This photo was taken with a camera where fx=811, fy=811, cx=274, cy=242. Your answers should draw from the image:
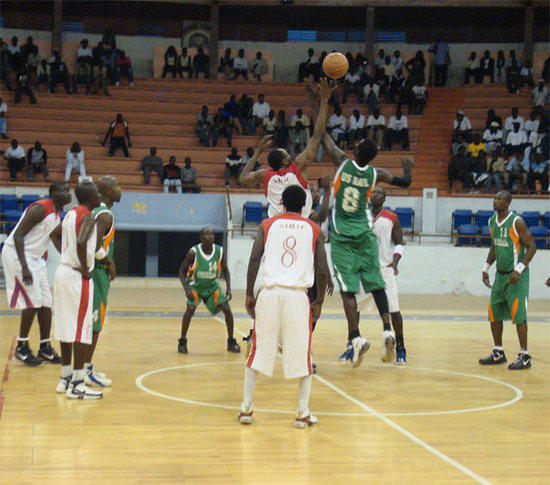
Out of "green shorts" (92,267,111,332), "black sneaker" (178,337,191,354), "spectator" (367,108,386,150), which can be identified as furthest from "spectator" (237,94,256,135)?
"green shorts" (92,267,111,332)

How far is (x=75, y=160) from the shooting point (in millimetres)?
20938

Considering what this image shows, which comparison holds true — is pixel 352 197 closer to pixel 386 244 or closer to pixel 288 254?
pixel 386 244

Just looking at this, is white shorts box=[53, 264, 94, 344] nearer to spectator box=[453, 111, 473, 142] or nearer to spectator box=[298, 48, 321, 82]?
spectator box=[453, 111, 473, 142]

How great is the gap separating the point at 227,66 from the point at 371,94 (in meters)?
4.82

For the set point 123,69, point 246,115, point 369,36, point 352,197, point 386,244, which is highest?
point 369,36

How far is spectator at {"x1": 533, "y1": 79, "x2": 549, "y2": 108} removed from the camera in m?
23.9

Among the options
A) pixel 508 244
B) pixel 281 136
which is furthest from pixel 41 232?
pixel 281 136

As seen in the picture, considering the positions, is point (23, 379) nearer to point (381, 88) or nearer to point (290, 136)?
point (290, 136)

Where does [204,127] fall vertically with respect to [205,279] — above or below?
above

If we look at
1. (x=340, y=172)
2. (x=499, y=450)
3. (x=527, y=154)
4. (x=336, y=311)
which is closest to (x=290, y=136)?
(x=527, y=154)

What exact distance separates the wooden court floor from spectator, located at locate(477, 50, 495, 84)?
17445 mm

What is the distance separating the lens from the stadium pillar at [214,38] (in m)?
26.3

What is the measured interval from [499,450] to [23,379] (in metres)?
4.45

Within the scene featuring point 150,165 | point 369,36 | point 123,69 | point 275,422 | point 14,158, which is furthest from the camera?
point 369,36
